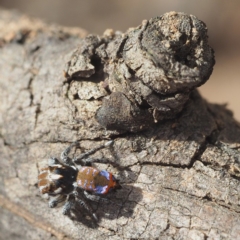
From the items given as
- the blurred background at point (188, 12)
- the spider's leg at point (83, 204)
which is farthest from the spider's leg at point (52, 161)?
the blurred background at point (188, 12)

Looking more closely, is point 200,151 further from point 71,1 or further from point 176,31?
point 71,1

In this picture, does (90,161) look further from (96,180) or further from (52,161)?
(52,161)

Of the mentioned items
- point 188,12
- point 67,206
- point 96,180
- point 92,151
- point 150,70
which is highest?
point 188,12

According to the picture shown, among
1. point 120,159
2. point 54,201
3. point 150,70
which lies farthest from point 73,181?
point 150,70

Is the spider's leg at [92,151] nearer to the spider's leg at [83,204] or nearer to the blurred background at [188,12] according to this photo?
the spider's leg at [83,204]

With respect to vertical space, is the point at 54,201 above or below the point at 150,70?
below

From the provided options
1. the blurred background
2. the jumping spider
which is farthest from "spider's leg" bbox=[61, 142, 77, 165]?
the blurred background
